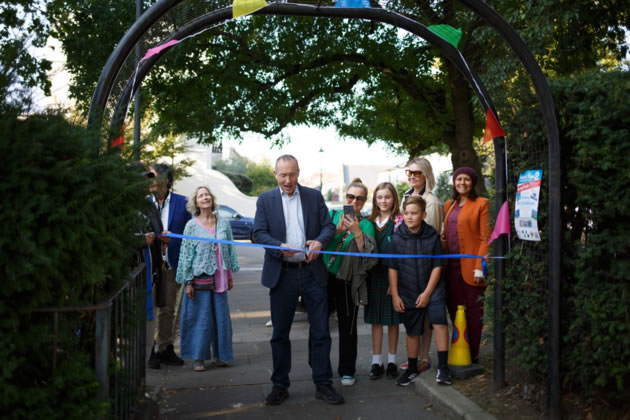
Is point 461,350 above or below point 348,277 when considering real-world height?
below

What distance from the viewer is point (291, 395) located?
18.3 ft

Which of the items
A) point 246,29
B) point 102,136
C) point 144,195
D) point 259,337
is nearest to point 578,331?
point 144,195

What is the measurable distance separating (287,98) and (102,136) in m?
12.4

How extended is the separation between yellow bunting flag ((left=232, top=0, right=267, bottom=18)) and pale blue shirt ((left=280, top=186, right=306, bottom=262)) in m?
1.51

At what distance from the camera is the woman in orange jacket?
19.1 ft

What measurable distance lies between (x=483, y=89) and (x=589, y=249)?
6.51 ft

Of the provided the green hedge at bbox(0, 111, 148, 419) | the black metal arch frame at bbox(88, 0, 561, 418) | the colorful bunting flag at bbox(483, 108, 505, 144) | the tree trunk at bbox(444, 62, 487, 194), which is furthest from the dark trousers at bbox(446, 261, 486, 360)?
the tree trunk at bbox(444, 62, 487, 194)

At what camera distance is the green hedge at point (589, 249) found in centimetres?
381

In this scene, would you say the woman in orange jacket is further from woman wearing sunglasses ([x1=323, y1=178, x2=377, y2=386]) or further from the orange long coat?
woman wearing sunglasses ([x1=323, y1=178, x2=377, y2=386])

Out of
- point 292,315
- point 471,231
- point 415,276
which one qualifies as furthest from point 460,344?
point 292,315

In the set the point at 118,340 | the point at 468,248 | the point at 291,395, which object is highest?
the point at 468,248

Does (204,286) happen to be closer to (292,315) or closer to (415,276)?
(292,315)

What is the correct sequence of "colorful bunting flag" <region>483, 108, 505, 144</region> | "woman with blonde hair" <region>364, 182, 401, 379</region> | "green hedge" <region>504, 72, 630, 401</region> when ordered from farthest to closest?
A: "woman with blonde hair" <region>364, 182, 401, 379</region> < "colorful bunting flag" <region>483, 108, 505, 144</region> < "green hedge" <region>504, 72, 630, 401</region>

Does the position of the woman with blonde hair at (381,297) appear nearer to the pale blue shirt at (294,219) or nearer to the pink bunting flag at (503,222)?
the pale blue shirt at (294,219)
